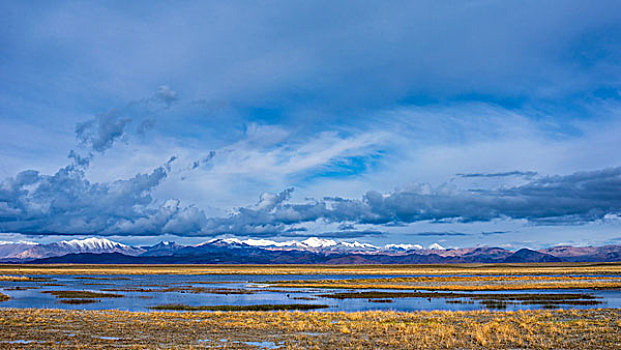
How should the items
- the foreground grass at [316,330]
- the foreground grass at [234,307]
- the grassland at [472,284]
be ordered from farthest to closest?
1. the grassland at [472,284]
2. the foreground grass at [234,307]
3. the foreground grass at [316,330]

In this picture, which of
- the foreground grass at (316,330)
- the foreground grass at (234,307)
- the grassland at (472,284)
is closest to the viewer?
the foreground grass at (316,330)

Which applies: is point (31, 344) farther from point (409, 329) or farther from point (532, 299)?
point (532, 299)

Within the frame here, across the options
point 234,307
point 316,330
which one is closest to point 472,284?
point 234,307

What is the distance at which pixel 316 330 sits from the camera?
30.7 metres

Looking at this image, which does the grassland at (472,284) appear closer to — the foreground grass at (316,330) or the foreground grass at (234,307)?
the foreground grass at (234,307)

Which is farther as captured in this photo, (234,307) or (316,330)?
(234,307)

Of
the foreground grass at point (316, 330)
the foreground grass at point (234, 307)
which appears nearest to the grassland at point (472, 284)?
the foreground grass at point (234, 307)

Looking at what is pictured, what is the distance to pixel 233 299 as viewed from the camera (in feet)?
190

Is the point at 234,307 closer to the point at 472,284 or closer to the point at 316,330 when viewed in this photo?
the point at 316,330

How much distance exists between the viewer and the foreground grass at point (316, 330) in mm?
25688

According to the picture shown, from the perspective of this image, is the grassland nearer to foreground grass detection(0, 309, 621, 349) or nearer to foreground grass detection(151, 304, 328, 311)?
foreground grass detection(151, 304, 328, 311)

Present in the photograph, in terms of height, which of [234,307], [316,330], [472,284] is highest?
[316,330]

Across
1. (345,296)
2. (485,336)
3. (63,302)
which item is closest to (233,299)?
(345,296)

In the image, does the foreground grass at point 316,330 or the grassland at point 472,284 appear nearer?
the foreground grass at point 316,330
